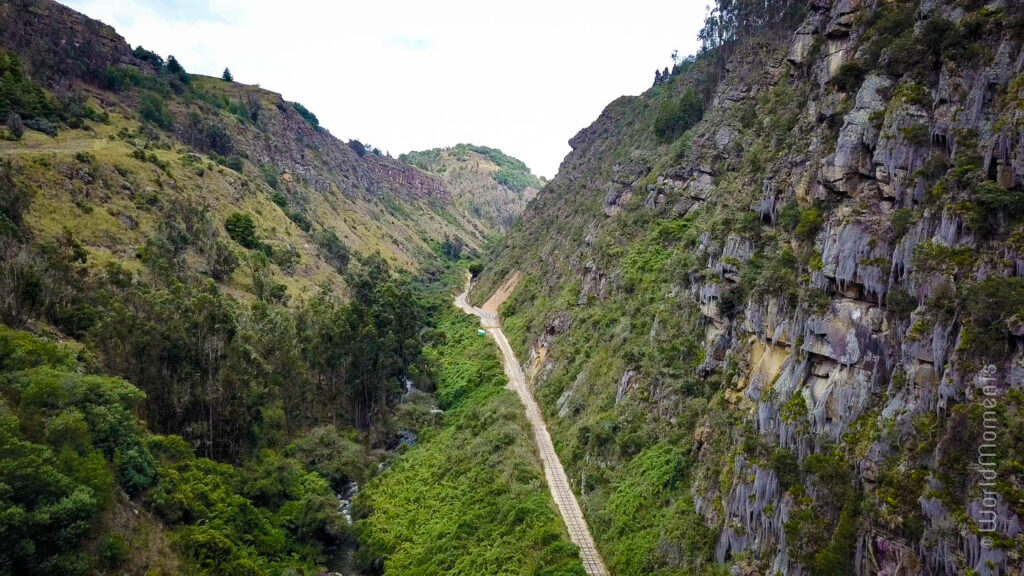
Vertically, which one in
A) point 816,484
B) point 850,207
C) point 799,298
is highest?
point 850,207

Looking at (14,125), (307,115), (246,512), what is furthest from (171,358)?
(307,115)

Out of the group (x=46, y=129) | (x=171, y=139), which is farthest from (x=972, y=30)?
(x=171, y=139)

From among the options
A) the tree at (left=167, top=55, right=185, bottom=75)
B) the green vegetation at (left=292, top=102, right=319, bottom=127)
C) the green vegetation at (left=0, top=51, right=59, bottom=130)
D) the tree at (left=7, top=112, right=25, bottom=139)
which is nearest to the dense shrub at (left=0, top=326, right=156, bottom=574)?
the tree at (left=7, top=112, right=25, bottom=139)

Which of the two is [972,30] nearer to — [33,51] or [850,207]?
[850,207]

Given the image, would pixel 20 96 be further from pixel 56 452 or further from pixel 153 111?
pixel 56 452

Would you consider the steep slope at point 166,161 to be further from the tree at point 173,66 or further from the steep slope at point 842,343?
the steep slope at point 842,343

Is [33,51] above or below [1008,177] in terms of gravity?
above
